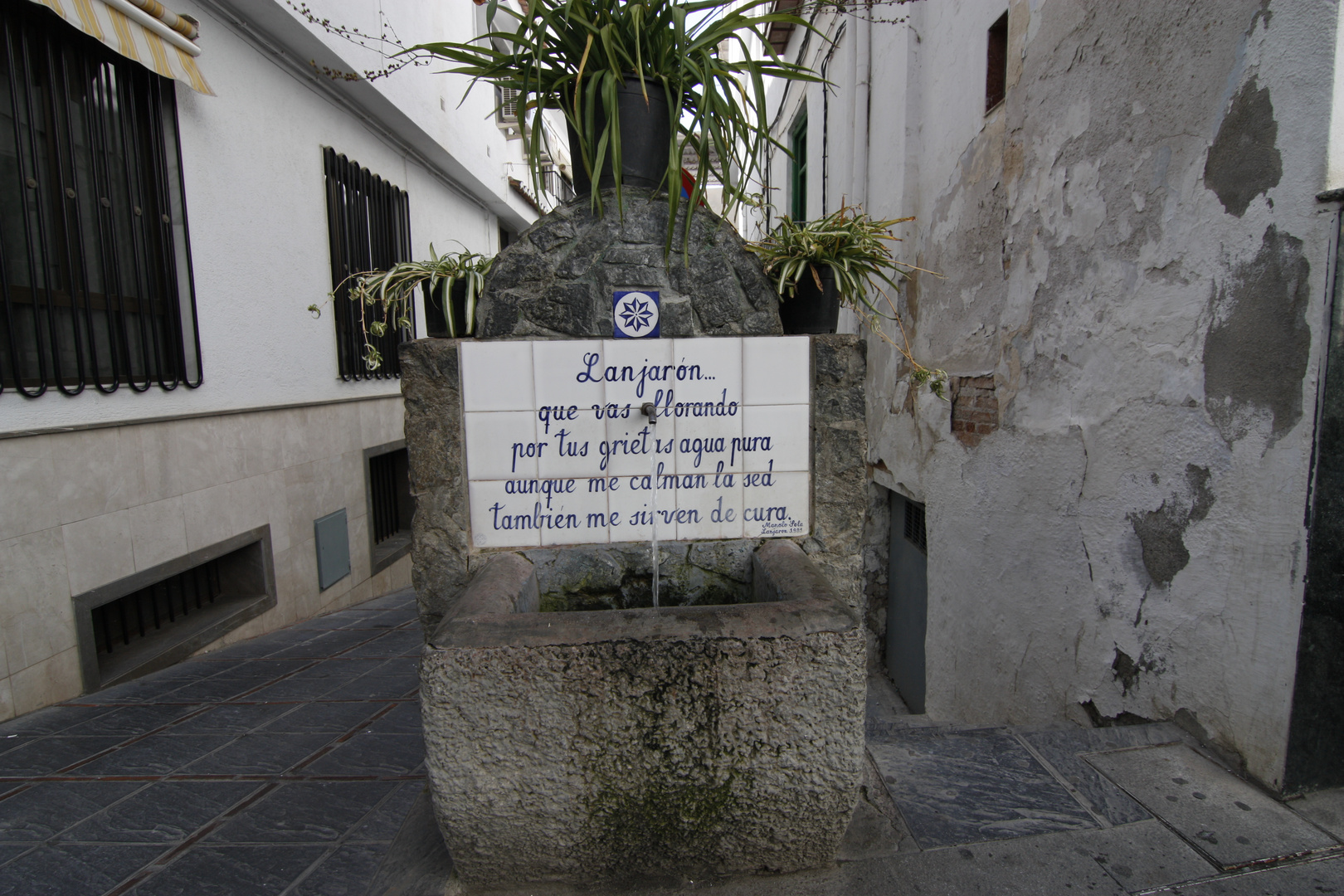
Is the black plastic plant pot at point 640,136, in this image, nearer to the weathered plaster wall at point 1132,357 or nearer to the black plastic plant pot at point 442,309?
the black plastic plant pot at point 442,309

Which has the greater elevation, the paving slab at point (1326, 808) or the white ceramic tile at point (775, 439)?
the white ceramic tile at point (775, 439)

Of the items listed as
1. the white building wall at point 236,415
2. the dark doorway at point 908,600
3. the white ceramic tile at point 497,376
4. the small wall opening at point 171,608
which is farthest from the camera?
the dark doorway at point 908,600

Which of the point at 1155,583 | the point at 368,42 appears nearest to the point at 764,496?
the point at 1155,583

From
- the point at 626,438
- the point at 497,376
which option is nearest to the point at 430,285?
the point at 497,376

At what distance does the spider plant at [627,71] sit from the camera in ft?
6.12

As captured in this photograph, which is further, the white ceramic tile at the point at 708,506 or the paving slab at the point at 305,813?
the white ceramic tile at the point at 708,506

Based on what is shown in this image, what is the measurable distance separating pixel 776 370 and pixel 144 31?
3897mm

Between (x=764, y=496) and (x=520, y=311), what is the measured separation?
98 centimetres

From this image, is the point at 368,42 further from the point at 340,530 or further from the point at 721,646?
the point at 721,646

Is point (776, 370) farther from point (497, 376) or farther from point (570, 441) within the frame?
point (497, 376)

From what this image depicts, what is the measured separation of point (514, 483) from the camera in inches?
78.6

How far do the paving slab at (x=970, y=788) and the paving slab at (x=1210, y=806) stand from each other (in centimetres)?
22

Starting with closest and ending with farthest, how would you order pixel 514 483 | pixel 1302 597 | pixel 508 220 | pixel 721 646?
pixel 721 646 → pixel 1302 597 → pixel 514 483 → pixel 508 220

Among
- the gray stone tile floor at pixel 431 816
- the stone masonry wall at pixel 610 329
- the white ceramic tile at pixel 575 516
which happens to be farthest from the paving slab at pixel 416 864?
the white ceramic tile at pixel 575 516
